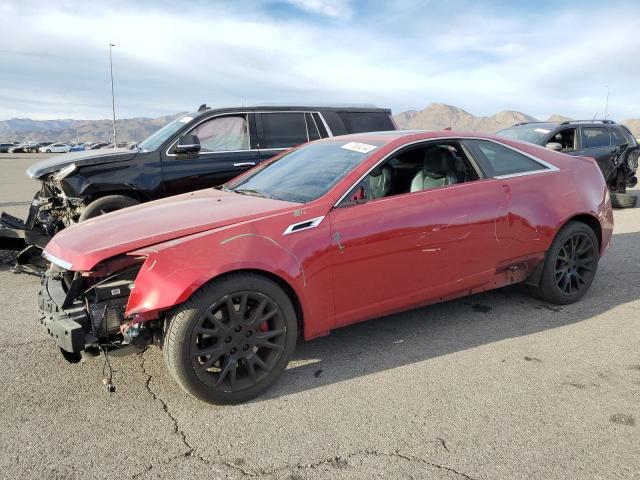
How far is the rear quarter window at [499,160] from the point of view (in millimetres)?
4324

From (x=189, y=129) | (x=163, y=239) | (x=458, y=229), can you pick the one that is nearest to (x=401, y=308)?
(x=458, y=229)

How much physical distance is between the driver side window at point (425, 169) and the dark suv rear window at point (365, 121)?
3349 millimetres

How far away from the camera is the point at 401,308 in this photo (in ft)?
12.5

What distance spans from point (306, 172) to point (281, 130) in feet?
10.9

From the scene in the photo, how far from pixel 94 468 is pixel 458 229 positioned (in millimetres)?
2800

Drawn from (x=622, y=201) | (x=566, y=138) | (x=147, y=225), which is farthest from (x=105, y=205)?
(x=622, y=201)

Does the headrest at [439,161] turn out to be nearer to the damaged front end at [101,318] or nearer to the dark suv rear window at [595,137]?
the damaged front end at [101,318]

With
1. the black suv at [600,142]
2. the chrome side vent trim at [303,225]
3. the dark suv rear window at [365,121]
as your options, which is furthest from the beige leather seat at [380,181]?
the black suv at [600,142]

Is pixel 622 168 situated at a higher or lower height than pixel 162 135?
lower

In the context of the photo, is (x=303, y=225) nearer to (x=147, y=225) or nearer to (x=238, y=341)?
(x=238, y=341)

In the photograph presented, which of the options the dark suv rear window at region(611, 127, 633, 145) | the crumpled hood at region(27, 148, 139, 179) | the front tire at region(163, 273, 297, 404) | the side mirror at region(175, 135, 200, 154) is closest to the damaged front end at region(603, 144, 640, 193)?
the dark suv rear window at region(611, 127, 633, 145)

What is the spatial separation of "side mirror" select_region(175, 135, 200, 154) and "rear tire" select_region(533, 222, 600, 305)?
4145 mm

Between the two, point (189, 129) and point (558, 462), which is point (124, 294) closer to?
point (558, 462)

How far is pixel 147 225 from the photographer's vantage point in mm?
3395
